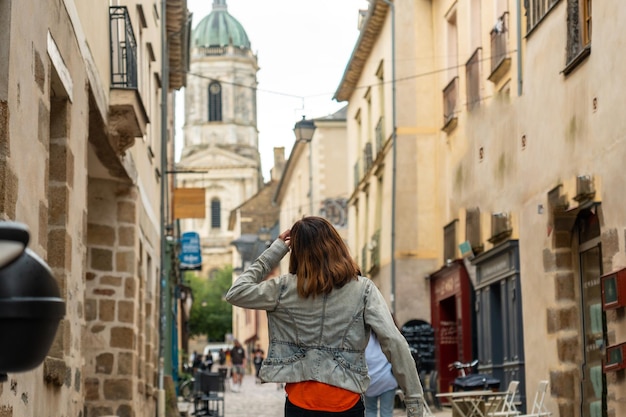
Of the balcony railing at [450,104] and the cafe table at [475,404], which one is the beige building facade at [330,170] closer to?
the balcony railing at [450,104]

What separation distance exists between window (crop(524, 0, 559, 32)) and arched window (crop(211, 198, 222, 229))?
115m

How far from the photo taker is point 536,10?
15.4 m

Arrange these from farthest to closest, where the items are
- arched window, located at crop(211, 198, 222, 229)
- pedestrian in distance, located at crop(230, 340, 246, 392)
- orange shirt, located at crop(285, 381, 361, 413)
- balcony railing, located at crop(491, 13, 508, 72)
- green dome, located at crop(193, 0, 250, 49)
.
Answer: green dome, located at crop(193, 0, 250, 49), arched window, located at crop(211, 198, 222, 229), pedestrian in distance, located at crop(230, 340, 246, 392), balcony railing, located at crop(491, 13, 508, 72), orange shirt, located at crop(285, 381, 361, 413)

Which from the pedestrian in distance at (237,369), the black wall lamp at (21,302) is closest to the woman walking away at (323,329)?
the black wall lamp at (21,302)

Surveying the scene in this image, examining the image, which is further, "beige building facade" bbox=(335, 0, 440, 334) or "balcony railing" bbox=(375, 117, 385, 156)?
"balcony railing" bbox=(375, 117, 385, 156)

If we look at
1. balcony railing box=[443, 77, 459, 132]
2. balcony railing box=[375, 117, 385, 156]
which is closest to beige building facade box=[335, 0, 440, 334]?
balcony railing box=[375, 117, 385, 156]

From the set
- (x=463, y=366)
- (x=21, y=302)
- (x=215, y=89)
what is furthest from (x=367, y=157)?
(x=215, y=89)

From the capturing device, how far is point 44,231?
7.25m

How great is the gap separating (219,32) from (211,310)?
3060 centimetres

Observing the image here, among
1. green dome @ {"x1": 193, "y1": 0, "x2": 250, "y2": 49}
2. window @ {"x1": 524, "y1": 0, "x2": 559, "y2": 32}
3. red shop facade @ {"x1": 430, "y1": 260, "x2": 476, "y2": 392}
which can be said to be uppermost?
green dome @ {"x1": 193, "y1": 0, "x2": 250, "y2": 49}

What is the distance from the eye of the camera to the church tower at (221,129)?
5108 inches

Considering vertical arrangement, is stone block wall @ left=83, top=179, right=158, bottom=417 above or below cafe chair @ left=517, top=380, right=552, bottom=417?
above

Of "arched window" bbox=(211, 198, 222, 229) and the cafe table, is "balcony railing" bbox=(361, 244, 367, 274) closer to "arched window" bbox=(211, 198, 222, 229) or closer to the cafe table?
the cafe table

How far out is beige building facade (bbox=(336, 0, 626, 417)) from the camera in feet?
41.3
